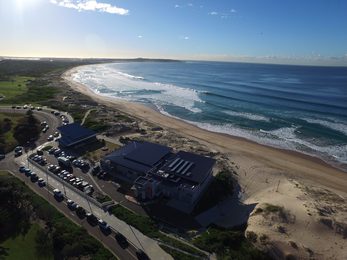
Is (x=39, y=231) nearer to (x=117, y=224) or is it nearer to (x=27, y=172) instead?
(x=117, y=224)

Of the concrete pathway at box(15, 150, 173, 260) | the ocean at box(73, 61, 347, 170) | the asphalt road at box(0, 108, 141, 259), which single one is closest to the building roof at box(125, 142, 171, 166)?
the concrete pathway at box(15, 150, 173, 260)

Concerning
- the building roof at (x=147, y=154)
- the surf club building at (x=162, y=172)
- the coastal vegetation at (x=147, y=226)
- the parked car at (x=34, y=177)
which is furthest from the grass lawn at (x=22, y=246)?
the building roof at (x=147, y=154)

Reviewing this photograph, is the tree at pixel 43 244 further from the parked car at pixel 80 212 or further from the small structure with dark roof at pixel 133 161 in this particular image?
the small structure with dark roof at pixel 133 161

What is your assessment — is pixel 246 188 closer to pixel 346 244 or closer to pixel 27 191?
pixel 346 244

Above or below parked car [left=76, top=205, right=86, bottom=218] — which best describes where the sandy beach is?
below

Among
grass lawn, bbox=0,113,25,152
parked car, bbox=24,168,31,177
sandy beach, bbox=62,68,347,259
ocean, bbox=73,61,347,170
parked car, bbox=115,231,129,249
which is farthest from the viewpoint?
A: ocean, bbox=73,61,347,170

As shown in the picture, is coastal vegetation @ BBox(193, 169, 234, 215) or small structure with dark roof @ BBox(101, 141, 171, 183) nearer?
coastal vegetation @ BBox(193, 169, 234, 215)

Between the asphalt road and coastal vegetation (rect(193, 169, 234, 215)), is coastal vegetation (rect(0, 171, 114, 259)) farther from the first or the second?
coastal vegetation (rect(193, 169, 234, 215))
